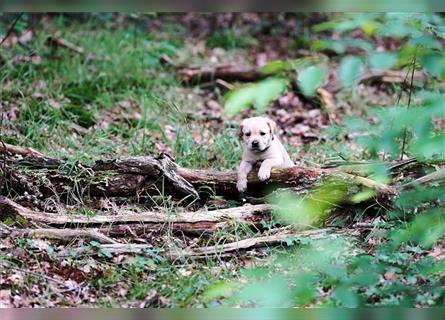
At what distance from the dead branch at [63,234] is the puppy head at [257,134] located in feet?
3.41

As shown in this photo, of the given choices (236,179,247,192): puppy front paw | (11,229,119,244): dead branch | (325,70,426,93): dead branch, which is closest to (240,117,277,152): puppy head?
(236,179,247,192): puppy front paw

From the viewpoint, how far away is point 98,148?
5.05 metres

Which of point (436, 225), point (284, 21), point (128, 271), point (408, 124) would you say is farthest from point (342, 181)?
point (284, 21)

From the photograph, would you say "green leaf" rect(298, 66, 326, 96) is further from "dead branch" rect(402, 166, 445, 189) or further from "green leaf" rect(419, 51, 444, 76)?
"dead branch" rect(402, 166, 445, 189)

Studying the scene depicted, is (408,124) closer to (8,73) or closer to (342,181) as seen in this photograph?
(342,181)

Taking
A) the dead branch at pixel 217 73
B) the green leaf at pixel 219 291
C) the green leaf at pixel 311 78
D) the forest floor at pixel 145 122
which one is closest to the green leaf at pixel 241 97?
the green leaf at pixel 311 78

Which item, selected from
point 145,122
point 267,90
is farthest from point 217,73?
point 267,90

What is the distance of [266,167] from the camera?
428 cm

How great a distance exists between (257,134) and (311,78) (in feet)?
7.57

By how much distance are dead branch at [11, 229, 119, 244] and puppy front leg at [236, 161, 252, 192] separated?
831 mm

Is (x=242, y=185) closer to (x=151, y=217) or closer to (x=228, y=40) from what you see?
(x=151, y=217)

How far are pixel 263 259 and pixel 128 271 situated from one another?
68cm

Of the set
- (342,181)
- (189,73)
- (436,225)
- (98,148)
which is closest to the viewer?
(436,225)

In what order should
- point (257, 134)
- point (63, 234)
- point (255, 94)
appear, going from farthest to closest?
1. point (257, 134)
2. point (63, 234)
3. point (255, 94)
